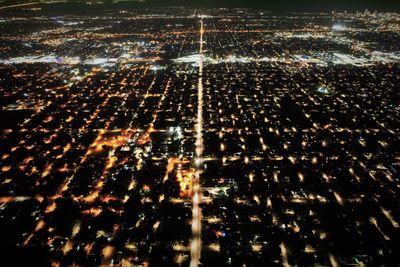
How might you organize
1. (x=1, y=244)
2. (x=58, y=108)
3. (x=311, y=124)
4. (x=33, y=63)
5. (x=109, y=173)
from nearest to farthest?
1. (x=1, y=244)
2. (x=109, y=173)
3. (x=311, y=124)
4. (x=58, y=108)
5. (x=33, y=63)

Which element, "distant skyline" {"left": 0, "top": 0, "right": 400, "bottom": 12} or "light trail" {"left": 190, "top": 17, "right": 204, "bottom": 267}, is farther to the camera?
"distant skyline" {"left": 0, "top": 0, "right": 400, "bottom": 12}

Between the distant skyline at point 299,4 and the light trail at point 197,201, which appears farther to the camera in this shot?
the distant skyline at point 299,4

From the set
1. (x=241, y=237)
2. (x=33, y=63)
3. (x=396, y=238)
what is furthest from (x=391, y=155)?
(x=33, y=63)

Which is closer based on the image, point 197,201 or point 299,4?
point 197,201

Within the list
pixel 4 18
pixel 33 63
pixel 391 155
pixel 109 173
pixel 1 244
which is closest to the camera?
pixel 1 244

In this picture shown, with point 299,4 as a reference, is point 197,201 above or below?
above

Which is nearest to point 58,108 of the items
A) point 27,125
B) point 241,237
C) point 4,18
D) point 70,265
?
point 27,125

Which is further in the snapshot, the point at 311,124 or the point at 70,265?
the point at 311,124

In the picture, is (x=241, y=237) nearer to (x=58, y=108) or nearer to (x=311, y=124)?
(x=311, y=124)

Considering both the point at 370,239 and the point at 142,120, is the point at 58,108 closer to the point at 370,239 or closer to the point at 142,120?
the point at 142,120
